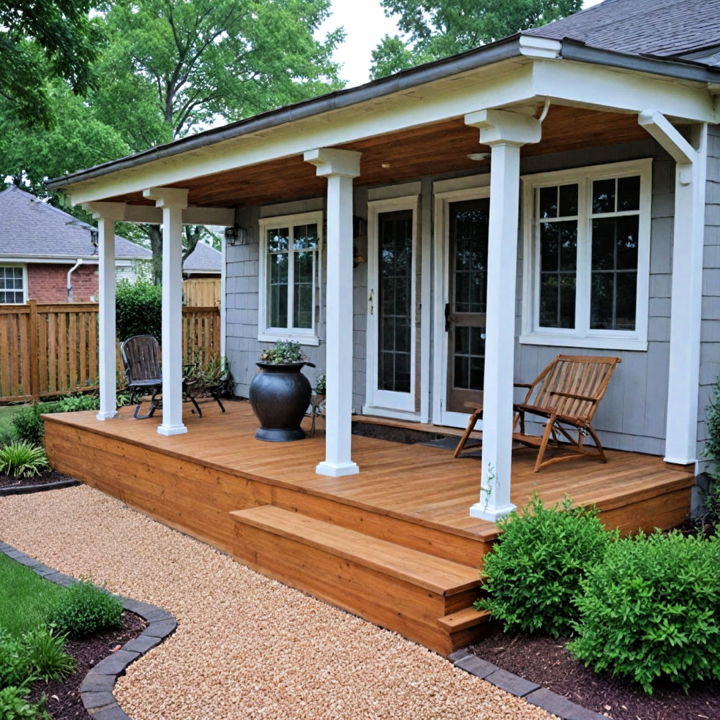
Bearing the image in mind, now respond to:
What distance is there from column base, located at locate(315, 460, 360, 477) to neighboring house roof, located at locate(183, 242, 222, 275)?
18070 mm

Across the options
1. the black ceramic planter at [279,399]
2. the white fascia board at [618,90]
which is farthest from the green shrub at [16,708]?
the black ceramic planter at [279,399]

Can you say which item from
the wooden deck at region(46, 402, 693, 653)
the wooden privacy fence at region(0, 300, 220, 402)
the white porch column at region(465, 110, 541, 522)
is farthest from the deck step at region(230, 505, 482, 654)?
the wooden privacy fence at region(0, 300, 220, 402)

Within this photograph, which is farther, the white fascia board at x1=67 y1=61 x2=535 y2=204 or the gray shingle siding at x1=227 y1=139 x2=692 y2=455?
the gray shingle siding at x1=227 y1=139 x2=692 y2=455

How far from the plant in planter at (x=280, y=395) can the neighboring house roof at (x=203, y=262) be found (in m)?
16.5

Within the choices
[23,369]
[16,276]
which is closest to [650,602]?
[23,369]

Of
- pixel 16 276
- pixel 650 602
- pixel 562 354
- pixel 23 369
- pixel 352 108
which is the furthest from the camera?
pixel 16 276

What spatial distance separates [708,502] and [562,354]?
60.1 inches

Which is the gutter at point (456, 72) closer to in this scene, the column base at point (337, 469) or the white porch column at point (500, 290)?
the white porch column at point (500, 290)

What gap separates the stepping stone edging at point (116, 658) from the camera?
3295 mm

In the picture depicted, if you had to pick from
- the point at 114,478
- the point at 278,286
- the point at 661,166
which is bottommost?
the point at 114,478

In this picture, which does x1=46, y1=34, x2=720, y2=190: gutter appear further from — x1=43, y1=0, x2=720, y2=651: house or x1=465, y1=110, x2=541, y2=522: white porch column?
x1=465, y1=110, x2=541, y2=522: white porch column

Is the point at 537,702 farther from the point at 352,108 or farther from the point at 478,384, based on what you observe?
the point at 478,384

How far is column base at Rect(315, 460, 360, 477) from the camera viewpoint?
5.41 m

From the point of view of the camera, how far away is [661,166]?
18.3 ft
